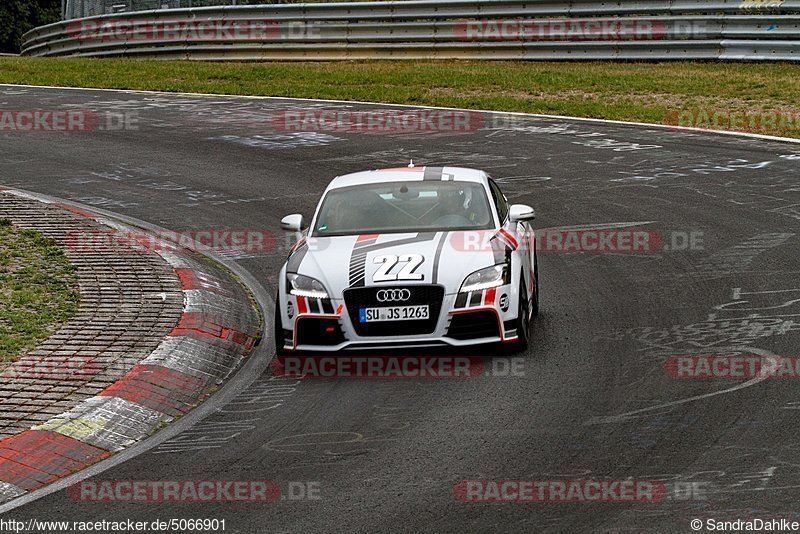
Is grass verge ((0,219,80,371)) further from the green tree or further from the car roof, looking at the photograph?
the green tree

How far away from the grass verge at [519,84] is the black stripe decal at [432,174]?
9989mm

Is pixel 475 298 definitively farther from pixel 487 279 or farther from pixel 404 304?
pixel 404 304

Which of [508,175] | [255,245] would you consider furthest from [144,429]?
[508,175]

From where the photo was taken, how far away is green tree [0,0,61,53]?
52.4 metres

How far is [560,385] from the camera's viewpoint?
880cm

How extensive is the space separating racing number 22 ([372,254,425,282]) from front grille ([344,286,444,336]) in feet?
0.25

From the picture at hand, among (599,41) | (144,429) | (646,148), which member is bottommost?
(144,429)

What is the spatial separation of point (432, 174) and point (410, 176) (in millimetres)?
208

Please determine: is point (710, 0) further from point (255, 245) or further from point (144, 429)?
point (144, 429)

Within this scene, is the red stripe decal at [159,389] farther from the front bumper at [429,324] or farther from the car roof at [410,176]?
the car roof at [410,176]

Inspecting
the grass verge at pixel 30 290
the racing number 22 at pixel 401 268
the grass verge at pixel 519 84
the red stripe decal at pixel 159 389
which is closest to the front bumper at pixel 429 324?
the racing number 22 at pixel 401 268

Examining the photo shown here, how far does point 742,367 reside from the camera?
29.5 feet

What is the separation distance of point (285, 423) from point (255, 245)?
→ 239 inches

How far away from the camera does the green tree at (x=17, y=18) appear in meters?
52.4
